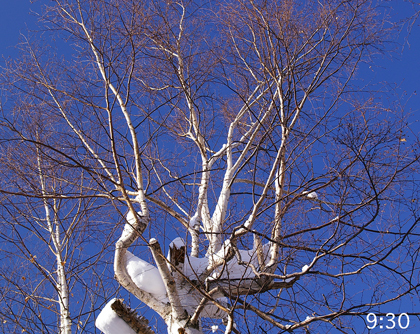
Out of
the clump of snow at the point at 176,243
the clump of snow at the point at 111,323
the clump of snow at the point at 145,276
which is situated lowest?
the clump of snow at the point at 111,323

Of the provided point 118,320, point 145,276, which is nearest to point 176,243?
point 145,276

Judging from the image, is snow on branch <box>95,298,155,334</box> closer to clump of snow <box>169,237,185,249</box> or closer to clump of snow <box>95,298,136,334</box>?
clump of snow <box>95,298,136,334</box>

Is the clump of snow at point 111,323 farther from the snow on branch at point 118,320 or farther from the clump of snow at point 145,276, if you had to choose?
the clump of snow at point 145,276

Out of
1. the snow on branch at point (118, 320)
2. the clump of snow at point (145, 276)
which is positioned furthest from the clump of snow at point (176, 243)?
the snow on branch at point (118, 320)

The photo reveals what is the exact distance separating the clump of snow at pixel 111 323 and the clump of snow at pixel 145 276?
334 millimetres

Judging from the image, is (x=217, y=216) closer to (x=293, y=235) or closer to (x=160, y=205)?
(x=160, y=205)

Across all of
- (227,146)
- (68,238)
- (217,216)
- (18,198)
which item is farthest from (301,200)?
(18,198)

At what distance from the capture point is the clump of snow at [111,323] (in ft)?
12.0

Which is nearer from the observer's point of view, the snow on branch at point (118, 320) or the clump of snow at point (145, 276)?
the snow on branch at point (118, 320)

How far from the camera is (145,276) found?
12.7ft

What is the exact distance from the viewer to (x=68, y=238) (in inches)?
188

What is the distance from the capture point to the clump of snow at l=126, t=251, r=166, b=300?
3854 mm

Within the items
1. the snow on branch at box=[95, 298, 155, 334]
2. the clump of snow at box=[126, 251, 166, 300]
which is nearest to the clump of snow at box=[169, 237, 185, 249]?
the clump of snow at box=[126, 251, 166, 300]

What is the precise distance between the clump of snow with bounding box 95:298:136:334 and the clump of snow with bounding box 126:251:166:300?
1.10 feet
